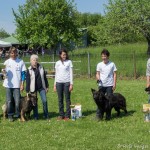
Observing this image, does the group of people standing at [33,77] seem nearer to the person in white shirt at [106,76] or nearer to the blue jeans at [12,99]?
the blue jeans at [12,99]

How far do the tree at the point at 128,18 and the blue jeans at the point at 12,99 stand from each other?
27.1 m

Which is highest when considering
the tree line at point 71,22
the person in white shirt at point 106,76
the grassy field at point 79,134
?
the tree line at point 71,22

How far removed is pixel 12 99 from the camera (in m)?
9.57

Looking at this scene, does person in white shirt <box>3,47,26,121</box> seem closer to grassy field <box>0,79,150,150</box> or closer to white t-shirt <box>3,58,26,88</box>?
white t-shirt <box>3,58,26,88</box>

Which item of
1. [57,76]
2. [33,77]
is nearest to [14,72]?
[33,77]

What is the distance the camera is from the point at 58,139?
7285mm

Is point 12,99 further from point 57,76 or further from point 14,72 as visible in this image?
point 57,76

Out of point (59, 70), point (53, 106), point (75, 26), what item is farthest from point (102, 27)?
point (59, 70)

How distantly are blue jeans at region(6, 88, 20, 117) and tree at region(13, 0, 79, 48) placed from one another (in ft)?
89.0

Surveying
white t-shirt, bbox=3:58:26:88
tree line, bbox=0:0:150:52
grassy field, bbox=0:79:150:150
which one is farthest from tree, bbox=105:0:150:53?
white t-shirt, bbox=3:58:26:88

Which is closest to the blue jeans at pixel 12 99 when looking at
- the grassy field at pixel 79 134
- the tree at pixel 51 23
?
the grassy field at pixel 79 134

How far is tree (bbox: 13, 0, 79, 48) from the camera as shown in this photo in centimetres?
3650

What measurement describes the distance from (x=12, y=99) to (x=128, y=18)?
90.2ft

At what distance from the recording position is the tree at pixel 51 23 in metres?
36.5
